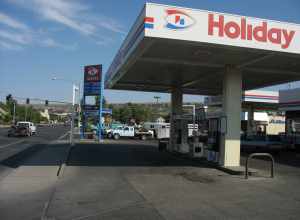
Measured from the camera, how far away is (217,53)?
1580cm

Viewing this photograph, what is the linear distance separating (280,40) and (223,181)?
5.10 metres

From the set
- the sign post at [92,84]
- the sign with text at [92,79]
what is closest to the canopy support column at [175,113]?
the sign post at [92,84]

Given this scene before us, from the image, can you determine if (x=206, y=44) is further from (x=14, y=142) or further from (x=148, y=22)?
(x=14, y=142)

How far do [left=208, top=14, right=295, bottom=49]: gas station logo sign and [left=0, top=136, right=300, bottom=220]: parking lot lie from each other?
470cm

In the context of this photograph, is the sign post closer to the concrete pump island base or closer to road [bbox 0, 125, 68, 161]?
road [bbox 0, 125, 68, 161]

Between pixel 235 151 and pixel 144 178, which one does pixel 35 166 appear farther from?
pixel 235 151

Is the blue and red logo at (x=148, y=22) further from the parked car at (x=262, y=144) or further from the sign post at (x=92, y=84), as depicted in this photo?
the sign post at (x=92, y=84)

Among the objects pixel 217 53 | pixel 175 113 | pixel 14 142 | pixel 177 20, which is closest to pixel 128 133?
pixel 14 142

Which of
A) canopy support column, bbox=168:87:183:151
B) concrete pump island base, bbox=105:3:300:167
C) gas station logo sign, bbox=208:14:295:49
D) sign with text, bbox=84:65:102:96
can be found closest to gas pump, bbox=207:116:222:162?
concrete pump island base, bbox=105:3:300:167

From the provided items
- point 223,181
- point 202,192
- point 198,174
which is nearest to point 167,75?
point 198,174

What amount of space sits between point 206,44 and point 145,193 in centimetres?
535

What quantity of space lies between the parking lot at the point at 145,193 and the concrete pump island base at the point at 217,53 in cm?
325

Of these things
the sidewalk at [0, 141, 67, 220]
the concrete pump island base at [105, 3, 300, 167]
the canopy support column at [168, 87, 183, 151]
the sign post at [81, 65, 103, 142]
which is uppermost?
the sign post at [81, 65, 103, 142]

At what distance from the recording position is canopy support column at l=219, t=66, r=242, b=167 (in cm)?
1778
